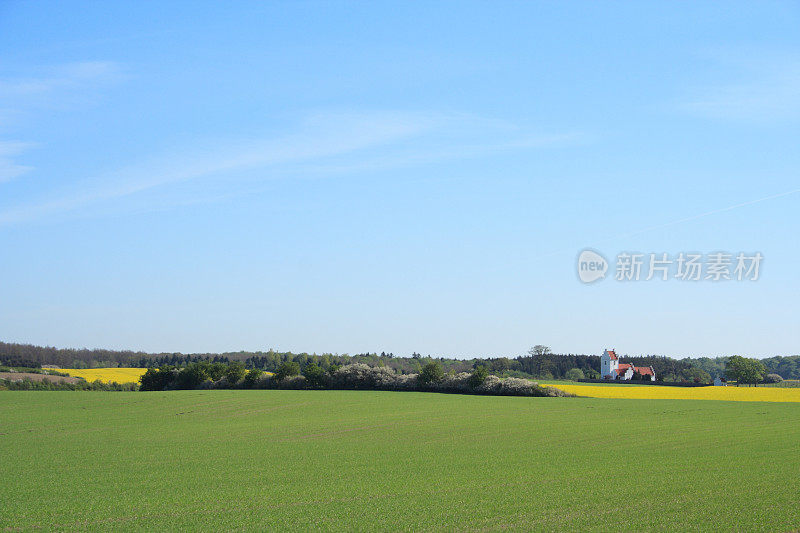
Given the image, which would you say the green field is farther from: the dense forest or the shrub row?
the dense forest

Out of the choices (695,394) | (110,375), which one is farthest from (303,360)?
(695,394)

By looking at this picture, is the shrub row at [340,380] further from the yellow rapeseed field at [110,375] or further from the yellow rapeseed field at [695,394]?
the yellow rapeseed field at [110,375]

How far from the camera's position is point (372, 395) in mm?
76688

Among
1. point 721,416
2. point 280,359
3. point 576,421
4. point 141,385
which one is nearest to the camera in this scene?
point 576,421

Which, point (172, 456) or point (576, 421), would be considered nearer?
point (172, 456)

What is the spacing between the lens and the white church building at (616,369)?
16862cm

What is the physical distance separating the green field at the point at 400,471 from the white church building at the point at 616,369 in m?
120

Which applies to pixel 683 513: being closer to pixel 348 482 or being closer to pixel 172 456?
pixel 348 482

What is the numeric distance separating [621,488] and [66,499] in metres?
17.8

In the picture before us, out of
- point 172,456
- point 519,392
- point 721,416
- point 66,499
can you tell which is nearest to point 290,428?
point 172,456

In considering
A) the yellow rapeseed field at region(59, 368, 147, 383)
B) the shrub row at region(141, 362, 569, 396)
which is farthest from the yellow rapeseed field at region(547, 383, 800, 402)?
the yellow rapeseed field at region(59, 368, 147, 383)

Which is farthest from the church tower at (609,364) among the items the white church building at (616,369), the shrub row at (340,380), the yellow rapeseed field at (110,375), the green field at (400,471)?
the green field at (400,471)

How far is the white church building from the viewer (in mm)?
168625

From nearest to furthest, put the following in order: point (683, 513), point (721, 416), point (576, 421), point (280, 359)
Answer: point (683, 513) → point (576, 421) → point (721, 416) → point (280, 359)
